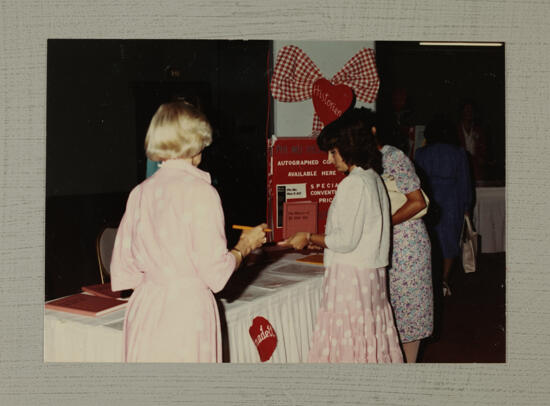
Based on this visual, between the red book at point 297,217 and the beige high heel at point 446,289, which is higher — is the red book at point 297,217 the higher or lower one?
the higher one

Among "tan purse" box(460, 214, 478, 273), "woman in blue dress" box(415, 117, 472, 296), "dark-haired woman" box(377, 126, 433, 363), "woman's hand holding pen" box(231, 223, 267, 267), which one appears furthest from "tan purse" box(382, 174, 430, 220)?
"woman's hand holding pen" box(231, 223, 267, 267)

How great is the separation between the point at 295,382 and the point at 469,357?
A: 799mm

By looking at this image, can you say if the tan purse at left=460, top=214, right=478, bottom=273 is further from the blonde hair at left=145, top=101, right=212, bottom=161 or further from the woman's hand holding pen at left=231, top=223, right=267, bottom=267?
the blonde hair at left=145, top=101, right=212, bottom=161

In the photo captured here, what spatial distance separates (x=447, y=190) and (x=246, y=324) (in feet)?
4.26

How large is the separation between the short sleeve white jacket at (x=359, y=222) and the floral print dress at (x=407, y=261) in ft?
0.63

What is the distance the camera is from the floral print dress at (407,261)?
101 inches

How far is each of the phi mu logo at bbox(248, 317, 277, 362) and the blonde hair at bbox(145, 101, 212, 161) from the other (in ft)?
2.68

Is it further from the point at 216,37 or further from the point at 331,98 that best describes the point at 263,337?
Result: the point at 216,37

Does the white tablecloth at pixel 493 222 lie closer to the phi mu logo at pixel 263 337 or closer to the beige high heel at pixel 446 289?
the beige high heel at pixel 446 289

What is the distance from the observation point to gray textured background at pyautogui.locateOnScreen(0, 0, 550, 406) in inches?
90.2

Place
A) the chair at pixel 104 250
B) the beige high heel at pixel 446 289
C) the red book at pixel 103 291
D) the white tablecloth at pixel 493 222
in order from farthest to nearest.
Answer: the beige high heel at pixel 446 289 → the chair at pixel 104 250 → the white tablecloth at pixel 493 222 → the red book at pixel 103 291

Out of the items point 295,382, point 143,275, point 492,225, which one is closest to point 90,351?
point 143,275

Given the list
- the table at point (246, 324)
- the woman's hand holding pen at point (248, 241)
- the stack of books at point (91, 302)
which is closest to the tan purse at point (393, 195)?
the table at point (246, 324)

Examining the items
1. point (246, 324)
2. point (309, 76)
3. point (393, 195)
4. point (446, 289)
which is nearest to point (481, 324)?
point (446, 289)
